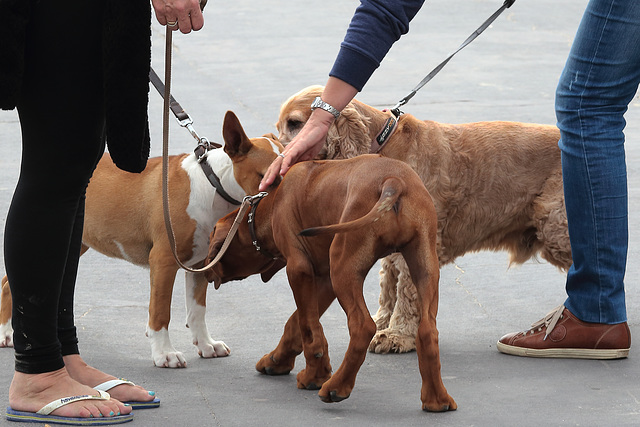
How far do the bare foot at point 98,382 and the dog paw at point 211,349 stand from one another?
61 centimetres

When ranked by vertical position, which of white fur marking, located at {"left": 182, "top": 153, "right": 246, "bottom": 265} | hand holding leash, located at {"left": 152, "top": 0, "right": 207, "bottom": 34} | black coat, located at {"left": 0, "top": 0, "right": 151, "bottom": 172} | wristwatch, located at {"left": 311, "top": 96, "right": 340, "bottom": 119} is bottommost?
white fur marking, located at {"left": 182, "top": 153, "right": 246, "bottom": 265}

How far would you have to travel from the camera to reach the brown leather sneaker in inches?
133

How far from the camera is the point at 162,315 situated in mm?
3451

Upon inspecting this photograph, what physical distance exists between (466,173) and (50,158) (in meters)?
1.96

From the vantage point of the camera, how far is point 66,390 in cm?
271

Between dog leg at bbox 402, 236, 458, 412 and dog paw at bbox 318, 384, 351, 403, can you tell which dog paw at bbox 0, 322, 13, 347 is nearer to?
dog paw at bbox 318, 384, 351, 403

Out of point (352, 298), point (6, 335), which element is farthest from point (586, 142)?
point (6, 335)

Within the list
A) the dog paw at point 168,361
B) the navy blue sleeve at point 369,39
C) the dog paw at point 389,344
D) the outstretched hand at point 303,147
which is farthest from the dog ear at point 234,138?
the dog paw at point 389,344

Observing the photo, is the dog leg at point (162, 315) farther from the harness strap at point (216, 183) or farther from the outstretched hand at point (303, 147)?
the outstretched hand at point (303, 147)

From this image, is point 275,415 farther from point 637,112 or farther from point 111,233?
point 637,112

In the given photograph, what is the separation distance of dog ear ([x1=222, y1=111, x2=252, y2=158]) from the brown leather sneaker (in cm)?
120

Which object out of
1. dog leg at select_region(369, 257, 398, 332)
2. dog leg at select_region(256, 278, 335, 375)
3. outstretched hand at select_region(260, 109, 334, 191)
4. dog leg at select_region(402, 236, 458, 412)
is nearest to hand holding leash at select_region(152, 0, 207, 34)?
outstretched hand at select_region(260, 109, 334, 191)

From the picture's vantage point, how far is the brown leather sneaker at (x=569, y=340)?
3389 millimetres

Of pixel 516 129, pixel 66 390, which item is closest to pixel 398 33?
pixel 516 129
